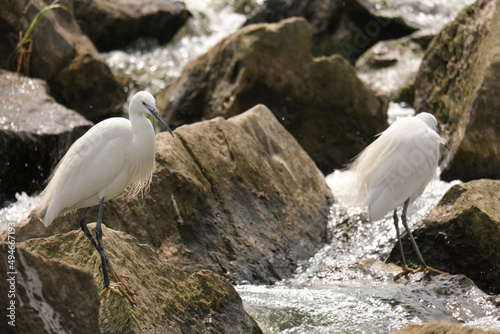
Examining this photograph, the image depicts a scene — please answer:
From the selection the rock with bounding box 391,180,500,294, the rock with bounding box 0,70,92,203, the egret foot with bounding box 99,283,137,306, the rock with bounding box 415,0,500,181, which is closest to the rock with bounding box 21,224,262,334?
the egret foot with bounding box 99,283,137,306

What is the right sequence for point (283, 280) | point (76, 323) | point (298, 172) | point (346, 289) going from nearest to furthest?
point (76, 323)
point (346, 289)
point (283, 280)
point (298, 172)

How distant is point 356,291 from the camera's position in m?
5.91

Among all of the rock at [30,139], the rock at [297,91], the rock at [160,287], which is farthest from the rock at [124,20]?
the rock at [160,287]

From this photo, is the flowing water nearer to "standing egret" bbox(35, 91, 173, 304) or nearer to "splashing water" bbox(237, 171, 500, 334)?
"splashing water" bbox(237, 171, 500, 334)

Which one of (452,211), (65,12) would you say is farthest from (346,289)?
(65,12)

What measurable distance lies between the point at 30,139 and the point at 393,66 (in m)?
7.71

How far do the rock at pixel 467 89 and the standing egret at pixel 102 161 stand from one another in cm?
475

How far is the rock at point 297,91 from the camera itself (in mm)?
9766

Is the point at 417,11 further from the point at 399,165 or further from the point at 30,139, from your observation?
the point at 30,139

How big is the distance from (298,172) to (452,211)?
1.98 m

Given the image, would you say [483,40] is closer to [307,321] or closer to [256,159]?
[256,159]

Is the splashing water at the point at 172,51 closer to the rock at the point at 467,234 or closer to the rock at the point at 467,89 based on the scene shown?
the rock at the point at 467,89

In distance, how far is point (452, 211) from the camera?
6.36m

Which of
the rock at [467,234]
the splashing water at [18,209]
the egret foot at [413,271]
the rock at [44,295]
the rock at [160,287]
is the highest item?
the rock at [44,295]
